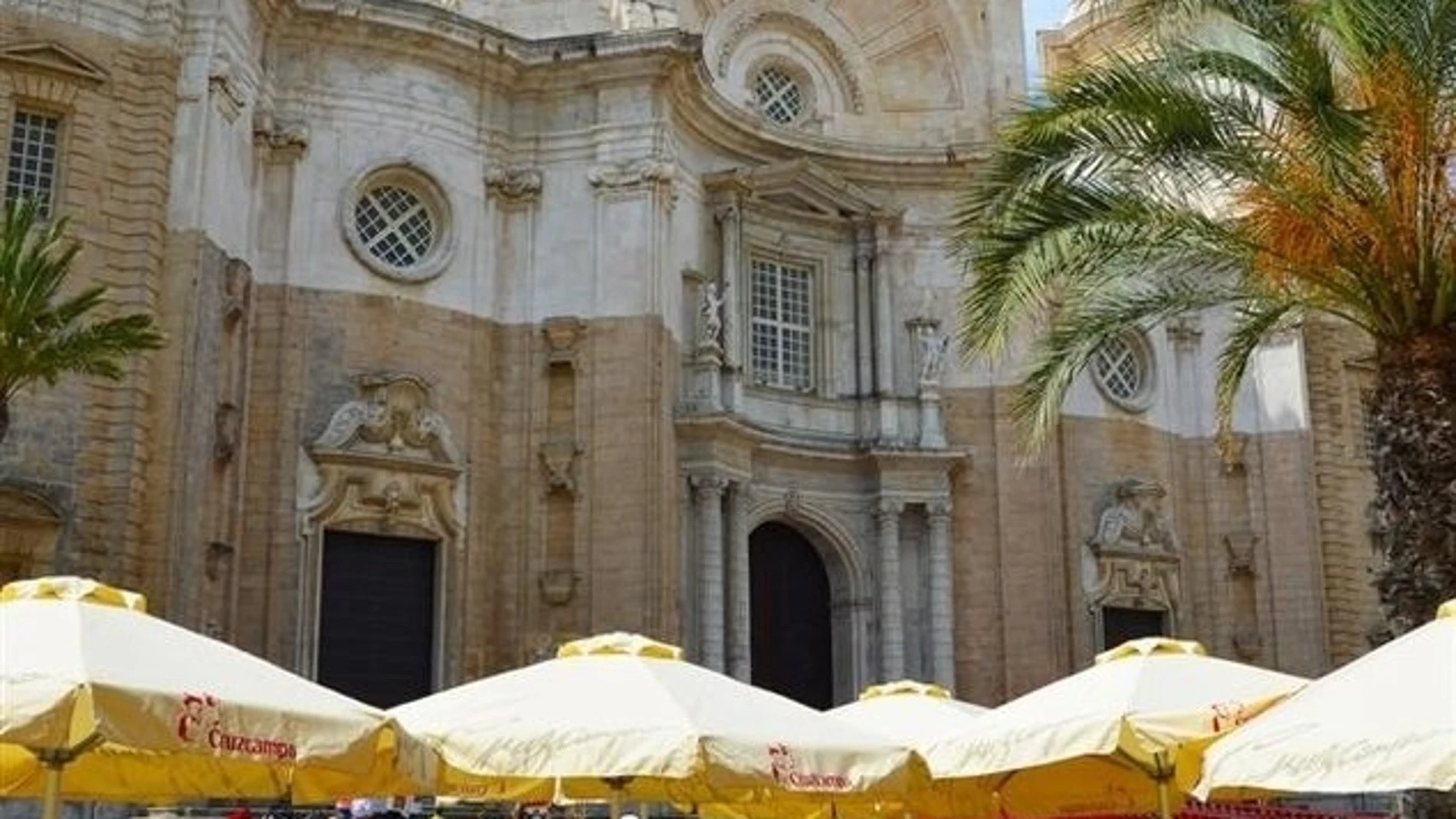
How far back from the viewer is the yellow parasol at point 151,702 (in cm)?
823

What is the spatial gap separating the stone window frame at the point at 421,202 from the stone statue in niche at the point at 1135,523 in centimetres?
1241

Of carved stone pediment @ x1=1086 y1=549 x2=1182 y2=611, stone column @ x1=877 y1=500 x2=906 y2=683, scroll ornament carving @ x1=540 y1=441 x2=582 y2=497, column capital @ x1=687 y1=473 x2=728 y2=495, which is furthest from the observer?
carved stone pediment @ x1=1086 y1=549 x2=1182 y2=611

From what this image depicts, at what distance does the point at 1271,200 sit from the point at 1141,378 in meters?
19.3

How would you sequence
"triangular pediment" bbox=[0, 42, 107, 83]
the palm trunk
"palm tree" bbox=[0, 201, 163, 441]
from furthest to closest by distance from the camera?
"triangular pediment" bbox=[0, 42, 107, 83] → "palm tree" bbox=[0, 201, 163, 441] → the palm trunk

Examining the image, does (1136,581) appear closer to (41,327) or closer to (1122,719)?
(1122,719)

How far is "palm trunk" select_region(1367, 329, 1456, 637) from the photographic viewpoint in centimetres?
1259

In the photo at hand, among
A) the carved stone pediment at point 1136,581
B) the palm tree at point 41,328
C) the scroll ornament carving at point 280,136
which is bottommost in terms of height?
the carved stone pediment at point 1136,581

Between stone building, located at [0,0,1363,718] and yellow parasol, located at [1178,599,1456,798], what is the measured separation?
46.2 ft

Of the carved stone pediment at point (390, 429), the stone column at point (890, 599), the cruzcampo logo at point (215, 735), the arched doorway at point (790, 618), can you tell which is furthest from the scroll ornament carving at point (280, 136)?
the cruzcampo logo at point (215, 735)

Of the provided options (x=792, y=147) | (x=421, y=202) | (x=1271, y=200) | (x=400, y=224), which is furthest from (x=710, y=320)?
(x=1271, y=200)

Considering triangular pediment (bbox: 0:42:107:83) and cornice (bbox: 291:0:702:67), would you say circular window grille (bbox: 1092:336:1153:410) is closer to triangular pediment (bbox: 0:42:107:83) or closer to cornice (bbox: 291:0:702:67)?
→ cornice (bbox: 291:0:702:67)

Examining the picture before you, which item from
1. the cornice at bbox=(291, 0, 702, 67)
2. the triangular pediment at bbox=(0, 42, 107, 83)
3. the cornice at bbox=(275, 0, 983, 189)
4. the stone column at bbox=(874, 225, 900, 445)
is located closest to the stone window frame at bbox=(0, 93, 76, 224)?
the triangular pediment at bbox=(0, 42, 107, 83)

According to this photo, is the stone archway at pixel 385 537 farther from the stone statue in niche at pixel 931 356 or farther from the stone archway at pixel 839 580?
the stone statue in niche at pixel 931 356

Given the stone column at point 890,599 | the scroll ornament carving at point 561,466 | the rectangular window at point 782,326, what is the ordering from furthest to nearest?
the rectangular window at point 782,326, the stone column at point 890,599, the scroll ornament carving at point 561,466
